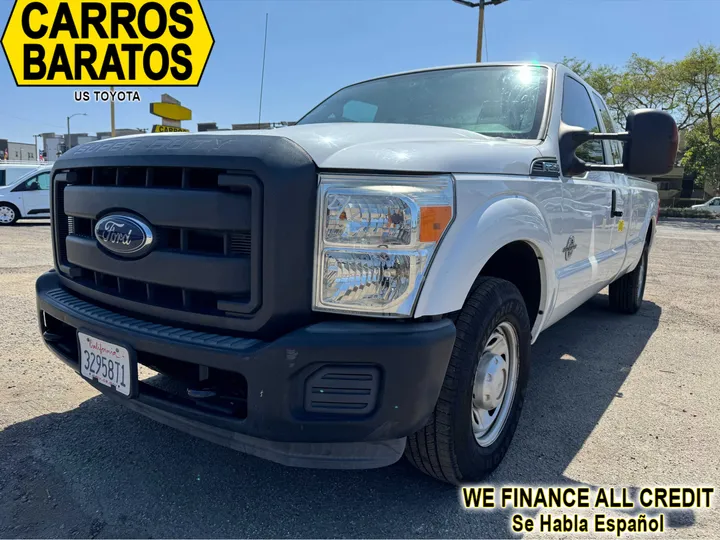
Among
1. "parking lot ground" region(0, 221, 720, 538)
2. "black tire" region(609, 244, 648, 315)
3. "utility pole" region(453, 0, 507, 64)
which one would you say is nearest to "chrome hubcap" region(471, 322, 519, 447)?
"parking lot ground" region(0, 221, 720, 538)

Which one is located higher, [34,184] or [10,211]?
[34,184]

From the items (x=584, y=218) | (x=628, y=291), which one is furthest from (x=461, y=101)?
(x=628, y=291)

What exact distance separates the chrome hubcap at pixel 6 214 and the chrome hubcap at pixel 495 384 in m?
16.3

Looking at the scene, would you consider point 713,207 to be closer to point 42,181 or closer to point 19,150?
point 42,181

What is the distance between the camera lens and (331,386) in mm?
1680

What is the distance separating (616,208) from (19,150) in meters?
70.3

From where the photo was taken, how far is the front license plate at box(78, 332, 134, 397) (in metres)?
1.96

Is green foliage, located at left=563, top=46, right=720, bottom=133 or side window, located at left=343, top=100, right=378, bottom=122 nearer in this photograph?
side window, located at left=343, top=100, right=378, bottom=122

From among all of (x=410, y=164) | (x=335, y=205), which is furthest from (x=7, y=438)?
(x=410, y=164)

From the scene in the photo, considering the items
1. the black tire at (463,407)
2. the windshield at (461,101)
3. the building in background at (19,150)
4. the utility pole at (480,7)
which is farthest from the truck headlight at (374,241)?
the building in background at (19,150)

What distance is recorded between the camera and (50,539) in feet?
6.09

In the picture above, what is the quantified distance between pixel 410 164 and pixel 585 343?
3300 mm

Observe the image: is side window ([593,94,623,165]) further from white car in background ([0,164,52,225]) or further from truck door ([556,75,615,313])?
white car in background ([0,164,52,225])

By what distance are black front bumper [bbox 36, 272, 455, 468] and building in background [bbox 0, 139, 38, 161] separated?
62.6m
